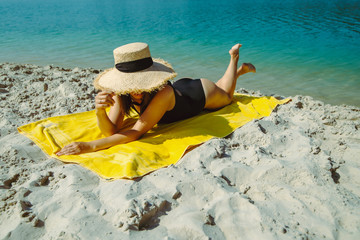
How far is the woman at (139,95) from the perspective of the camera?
265 centimetres

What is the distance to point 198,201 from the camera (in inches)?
79.2

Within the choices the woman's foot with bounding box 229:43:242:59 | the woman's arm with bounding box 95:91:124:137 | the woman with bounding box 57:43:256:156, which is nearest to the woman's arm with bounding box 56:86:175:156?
the woman with bounding box 57:43:256:156

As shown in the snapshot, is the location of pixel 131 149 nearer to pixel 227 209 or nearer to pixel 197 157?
pixel 197 157

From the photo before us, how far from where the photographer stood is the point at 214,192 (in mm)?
2078

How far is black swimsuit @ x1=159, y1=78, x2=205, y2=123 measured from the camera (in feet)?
11.0

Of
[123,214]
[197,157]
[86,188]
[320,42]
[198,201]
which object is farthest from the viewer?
[320,42]

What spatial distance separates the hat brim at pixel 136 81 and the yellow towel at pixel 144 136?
594 mm

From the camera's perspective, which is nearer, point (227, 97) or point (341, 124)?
point (341, 124)

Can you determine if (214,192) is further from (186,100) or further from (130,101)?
(186,100)

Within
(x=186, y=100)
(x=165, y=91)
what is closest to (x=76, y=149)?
(x=165, y=91)

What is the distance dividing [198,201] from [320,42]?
351 inches

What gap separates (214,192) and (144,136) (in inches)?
53.6

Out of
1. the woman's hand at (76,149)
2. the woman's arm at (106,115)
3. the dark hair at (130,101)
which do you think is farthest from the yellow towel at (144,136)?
the dark hair at (130,101)

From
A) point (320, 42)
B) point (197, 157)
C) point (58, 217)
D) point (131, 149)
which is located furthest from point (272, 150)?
point (320, 42)
